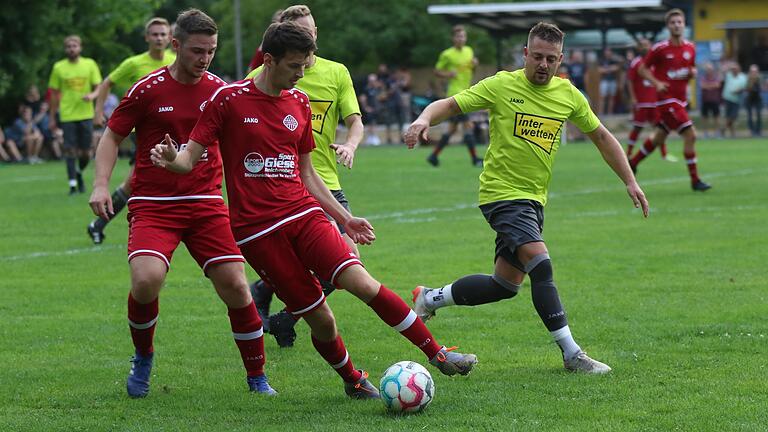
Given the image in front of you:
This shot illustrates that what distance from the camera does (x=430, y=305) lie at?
768 centimetres

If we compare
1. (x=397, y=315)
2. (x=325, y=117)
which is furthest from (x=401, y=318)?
(x=325, y=117)

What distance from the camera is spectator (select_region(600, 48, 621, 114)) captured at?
35656mm

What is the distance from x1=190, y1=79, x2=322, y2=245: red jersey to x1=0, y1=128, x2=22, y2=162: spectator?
2495cm

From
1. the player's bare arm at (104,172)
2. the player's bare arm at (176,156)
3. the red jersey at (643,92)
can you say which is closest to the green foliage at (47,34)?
the red jersey at (643,92)

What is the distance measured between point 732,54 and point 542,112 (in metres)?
35.2

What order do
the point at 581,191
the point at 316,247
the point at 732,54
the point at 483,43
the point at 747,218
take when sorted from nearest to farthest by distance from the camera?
1. the point at 316,247
2. the point at 747,218
3. the point at 581,191
4. the point at 732,54
5. the point at 483,43

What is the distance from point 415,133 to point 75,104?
42.6ft

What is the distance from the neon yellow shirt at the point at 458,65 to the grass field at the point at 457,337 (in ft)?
28.6

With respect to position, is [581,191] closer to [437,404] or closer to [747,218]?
[747,218]

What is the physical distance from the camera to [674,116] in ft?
54.1

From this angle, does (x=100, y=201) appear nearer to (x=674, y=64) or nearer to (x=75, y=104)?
(x=674, y=64)

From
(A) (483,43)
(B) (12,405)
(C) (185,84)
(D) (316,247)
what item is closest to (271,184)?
(D) (316,247)

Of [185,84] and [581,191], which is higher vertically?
[185,84]

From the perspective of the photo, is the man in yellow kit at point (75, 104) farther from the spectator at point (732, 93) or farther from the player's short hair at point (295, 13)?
the spectator at point (732, 93)
